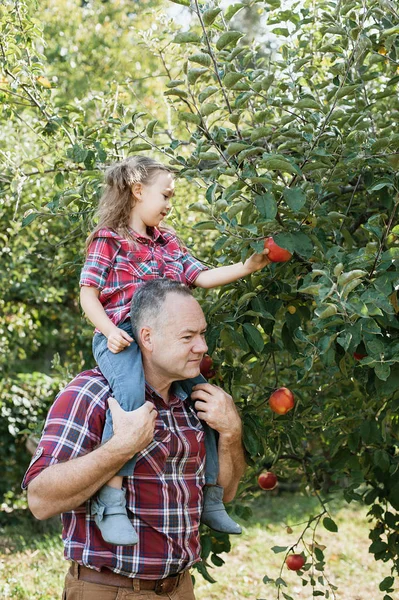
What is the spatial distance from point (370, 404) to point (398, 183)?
92 centimetres

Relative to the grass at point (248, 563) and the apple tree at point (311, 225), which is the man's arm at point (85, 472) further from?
the grass at point (248, 563)

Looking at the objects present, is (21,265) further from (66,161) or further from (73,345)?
(66,161)

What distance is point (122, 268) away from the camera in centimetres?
239

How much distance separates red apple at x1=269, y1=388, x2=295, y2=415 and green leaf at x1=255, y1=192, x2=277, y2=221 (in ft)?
2.26

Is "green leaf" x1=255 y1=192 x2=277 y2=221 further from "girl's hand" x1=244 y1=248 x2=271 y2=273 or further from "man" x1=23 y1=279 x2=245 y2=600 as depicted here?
"man" x1=23 y1=279 x2=245 y2=600

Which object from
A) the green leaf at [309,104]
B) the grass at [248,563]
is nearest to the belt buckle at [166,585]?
the green leaf at [309,104]

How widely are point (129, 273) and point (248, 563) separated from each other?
13.1 ft

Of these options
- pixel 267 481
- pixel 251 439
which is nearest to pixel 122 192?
pixel 251 439

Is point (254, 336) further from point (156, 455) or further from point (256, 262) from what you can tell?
point (156, 455)

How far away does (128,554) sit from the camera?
6.75ft

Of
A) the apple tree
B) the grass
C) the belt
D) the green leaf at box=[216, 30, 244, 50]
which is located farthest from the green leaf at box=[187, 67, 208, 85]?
the grass

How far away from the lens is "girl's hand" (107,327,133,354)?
2.17m

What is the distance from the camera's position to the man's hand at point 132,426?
2006mm

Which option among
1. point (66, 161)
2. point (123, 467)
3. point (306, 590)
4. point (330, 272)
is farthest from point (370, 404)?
point (306, 590)
